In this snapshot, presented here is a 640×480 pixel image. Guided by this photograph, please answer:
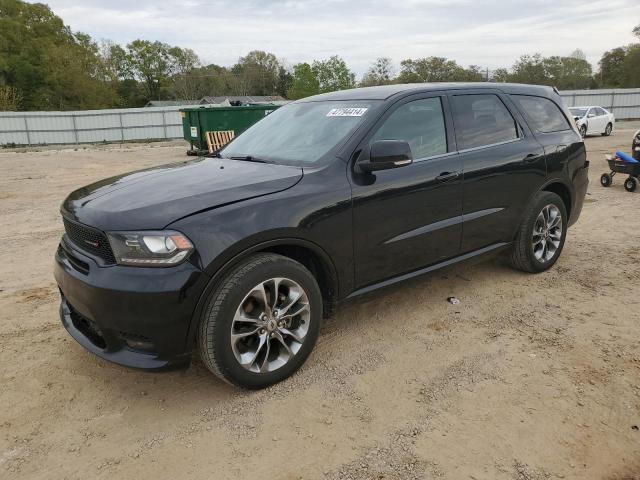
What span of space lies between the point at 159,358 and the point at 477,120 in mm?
3114

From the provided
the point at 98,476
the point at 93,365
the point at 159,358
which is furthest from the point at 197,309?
the point at 93,365

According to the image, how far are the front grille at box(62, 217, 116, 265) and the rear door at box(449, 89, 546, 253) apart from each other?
263 cm

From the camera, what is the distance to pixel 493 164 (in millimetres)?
4168

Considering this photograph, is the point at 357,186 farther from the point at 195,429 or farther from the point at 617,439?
the point at 617,439

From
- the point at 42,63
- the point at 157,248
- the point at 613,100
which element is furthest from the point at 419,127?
the point at 42,63

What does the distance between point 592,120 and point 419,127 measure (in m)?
22.0

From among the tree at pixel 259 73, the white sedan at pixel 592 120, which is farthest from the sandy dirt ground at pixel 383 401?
the tree at pixel 259 73

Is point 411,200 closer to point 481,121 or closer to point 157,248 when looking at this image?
point 481,121

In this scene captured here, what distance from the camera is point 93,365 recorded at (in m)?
3.41

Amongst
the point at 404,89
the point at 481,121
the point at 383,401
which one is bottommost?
the point at 383,401

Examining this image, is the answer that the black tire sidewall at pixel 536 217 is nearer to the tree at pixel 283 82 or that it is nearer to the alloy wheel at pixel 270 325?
the alloy wheel at pixel 270 325

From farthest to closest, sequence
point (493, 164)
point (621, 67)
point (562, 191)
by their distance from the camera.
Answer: point (621, 67) → point (562, 191) → point (493, 164)

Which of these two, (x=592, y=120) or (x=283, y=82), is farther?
(x=283, y=82)

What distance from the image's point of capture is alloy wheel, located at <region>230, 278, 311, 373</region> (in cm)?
290
